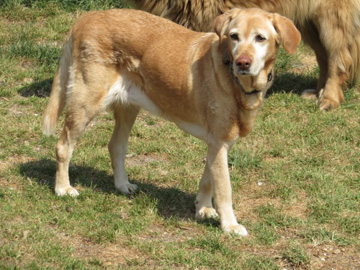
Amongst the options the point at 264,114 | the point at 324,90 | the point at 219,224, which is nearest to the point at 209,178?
the point at 219,224

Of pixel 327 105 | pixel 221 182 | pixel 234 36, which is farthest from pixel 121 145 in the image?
pixel 327 105

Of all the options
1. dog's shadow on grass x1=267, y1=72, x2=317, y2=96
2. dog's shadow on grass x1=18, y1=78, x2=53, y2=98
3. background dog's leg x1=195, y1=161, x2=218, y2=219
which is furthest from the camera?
dog's shadow on grass x1=267, y1=72, x2=317, y2=96

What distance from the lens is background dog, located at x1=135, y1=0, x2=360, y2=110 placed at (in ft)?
24.3

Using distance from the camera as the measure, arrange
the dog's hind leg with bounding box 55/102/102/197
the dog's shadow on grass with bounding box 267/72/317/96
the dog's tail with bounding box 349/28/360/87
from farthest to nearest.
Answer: the dog's shadow on grass with bounding box 267/72/317/96 < the dog's tail with bounding box 349/28/360/87 < the dog's hind leg with bounding box 55/102/102/197

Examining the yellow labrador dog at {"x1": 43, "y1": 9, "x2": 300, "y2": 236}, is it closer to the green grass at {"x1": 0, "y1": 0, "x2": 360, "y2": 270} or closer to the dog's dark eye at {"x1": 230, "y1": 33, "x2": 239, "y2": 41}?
the dog's dark eye at {"x1": 230, "y1": 33, "x2": 239, "y2": 41}

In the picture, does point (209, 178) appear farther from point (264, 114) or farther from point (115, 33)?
point (264, 114)

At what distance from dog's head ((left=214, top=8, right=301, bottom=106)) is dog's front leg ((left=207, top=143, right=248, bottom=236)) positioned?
457 millimetres

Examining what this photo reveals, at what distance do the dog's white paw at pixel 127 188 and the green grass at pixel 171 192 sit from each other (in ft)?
0.22

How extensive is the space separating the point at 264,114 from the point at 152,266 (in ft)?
10.6

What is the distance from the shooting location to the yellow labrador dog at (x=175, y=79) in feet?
15.6

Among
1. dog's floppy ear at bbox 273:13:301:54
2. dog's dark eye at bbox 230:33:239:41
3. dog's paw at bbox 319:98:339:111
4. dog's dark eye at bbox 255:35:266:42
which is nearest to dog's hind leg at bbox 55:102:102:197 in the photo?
dog's dark eye at bbox 230:33:239:41

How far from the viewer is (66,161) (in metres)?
5.46

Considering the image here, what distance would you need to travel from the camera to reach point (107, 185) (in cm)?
583

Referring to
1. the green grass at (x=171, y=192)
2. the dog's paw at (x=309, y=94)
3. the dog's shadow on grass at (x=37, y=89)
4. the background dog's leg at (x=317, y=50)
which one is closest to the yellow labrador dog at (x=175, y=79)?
the green grass at (x=171, y=192)
